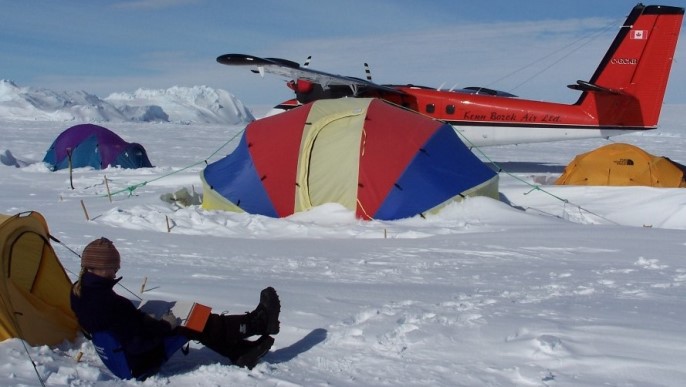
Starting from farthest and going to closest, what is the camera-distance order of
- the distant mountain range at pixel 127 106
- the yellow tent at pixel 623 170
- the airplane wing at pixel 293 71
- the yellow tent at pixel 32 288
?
the distant mountain range at pixel 127 106 < the airplane wing at pixel 293 71 < the yellow tent at pixel 623 170 < the yellow tent at pixel 32 288

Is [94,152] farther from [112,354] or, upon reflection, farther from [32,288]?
[112,354]

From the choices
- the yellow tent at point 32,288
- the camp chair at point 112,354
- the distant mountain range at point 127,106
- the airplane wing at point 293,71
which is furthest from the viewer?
the distant mountain range at point 127,106

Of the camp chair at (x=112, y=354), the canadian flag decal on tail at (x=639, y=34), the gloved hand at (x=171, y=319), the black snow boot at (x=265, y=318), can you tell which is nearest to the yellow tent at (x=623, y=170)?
the canadian flag decal on tail at (x=639, y=34)

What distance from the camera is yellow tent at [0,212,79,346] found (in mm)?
3686

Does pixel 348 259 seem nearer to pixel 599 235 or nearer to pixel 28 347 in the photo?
pixel 599 235

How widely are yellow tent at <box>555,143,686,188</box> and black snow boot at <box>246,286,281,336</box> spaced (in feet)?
32.6

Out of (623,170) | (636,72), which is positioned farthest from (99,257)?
(636,72)

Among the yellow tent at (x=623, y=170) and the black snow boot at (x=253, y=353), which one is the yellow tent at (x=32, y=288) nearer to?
the black snow boot at (x=253, y=353)

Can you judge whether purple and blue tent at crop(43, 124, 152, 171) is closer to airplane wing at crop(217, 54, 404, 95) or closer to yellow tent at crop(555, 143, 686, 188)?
airplane wing at crop(217, 54, 404, 95)

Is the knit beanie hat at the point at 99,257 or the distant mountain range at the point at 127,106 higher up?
the distant mountain range at the point at 127,106

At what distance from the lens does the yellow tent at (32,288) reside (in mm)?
3686

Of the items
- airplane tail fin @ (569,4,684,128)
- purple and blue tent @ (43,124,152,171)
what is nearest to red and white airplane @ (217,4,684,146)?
airplane tail fin @ (569,4,684,128)

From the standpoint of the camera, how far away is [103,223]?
8.63 metres

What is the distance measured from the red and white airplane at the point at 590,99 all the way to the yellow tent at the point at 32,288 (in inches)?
410
